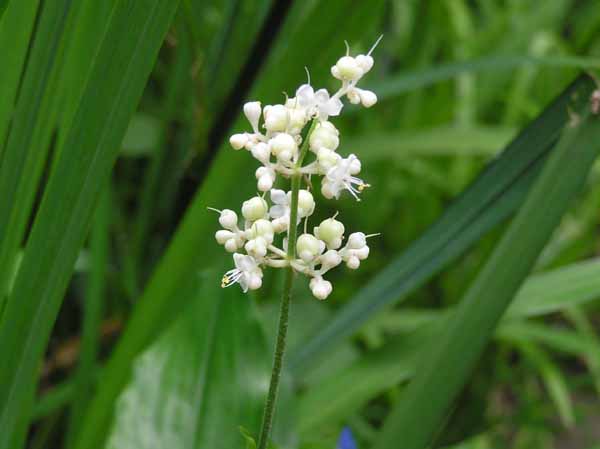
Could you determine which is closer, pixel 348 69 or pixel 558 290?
pixel 348 69

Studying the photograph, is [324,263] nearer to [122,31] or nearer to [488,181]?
[122,31]

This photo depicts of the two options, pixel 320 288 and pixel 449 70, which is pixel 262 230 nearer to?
pixel 320 288

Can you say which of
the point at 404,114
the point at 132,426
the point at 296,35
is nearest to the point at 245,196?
the point at 296,35

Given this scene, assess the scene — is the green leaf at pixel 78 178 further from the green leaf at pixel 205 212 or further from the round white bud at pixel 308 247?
the green leaf at pixel 205 212

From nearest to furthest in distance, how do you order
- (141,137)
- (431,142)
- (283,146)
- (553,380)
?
(283,146), (141,137), (553,380), (431,142)

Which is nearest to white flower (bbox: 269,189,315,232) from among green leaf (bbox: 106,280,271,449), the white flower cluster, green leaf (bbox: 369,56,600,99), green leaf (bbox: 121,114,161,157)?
the white flower cluster

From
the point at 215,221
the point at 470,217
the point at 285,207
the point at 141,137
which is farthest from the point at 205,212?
the point at 141,137
